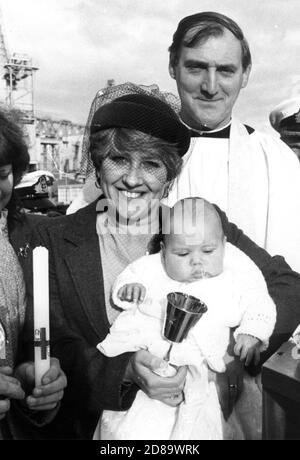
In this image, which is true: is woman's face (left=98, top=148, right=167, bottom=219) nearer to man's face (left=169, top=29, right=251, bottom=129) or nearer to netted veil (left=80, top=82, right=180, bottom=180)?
netted veil (left=80, top=82, right=180, bottom=180)

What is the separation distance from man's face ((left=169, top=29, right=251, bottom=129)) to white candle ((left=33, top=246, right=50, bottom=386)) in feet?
4.37

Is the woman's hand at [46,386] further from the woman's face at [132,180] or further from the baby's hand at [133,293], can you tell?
the woman's face at [132,180]

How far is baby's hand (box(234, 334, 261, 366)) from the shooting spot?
138 cm

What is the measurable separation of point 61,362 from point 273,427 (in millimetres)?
748

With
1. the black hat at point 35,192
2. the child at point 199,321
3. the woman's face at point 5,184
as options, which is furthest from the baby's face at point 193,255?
the black hat at point 35,192

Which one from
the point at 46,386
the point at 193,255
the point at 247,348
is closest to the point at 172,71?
the point at 193,255

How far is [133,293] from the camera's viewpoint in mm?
1513

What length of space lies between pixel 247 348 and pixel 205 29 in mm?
1479

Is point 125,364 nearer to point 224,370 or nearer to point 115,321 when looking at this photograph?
point 115,321

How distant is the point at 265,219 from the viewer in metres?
2.31

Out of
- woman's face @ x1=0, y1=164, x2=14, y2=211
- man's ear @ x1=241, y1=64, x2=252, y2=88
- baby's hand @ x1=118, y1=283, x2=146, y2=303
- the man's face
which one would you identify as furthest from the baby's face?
man's ear @ x1=241, y1=64, x2=252, y2=88

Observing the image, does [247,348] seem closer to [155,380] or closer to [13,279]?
[155,380]
